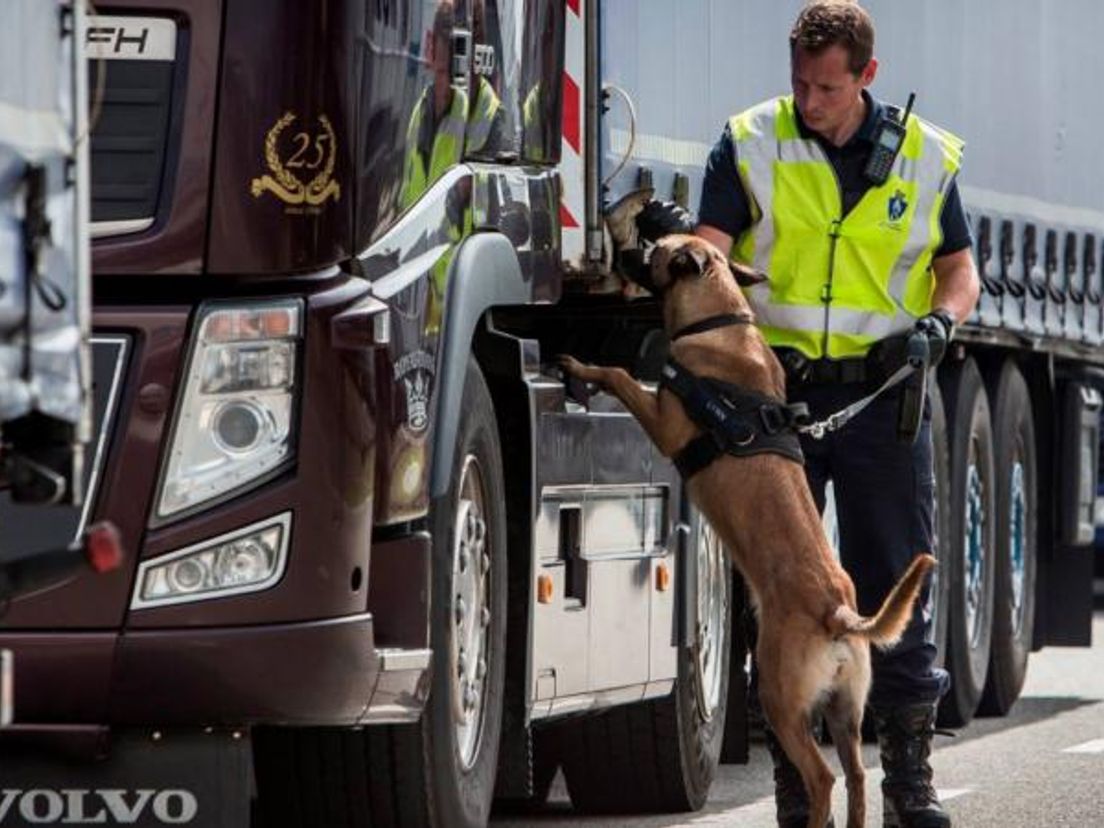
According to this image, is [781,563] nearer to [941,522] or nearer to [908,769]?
[908,769]

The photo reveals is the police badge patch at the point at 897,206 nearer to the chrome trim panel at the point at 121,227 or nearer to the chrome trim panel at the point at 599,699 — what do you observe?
the chrome trim panel at the point at 599,699

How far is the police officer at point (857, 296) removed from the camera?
918 centimetres

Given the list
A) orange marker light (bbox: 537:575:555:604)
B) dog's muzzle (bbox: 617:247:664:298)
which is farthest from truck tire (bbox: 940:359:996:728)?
orange marker light (bbox: 537:575:555:604)

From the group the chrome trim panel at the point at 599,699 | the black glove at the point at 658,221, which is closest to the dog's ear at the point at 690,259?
the black glove at the point at 658,221

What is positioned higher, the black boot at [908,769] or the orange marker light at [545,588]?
the orange marker light at [545,588]

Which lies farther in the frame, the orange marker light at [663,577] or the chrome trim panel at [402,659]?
the orange marker light at [663,577]

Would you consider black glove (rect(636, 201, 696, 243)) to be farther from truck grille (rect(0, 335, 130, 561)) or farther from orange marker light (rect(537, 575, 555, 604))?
truck grille (rect(0, 335, 130, 561))

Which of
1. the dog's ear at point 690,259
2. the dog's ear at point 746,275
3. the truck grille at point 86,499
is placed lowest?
the truck grille at point 86,499

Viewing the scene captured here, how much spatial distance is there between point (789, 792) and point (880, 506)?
2.47ft

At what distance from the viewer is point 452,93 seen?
26.8 feet

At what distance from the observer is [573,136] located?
9.45 metres

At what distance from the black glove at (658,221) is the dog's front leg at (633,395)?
1.69 feet

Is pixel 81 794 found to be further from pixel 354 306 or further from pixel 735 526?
pixel 735 526

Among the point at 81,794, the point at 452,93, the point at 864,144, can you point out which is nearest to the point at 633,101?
the point at 864,144
